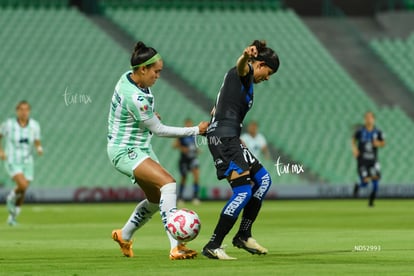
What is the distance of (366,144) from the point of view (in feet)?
87.6

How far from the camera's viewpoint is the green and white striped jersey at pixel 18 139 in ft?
67.6

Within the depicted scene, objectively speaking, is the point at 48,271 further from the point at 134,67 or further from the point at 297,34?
the point at 297,34

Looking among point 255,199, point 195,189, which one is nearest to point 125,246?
point 255,199

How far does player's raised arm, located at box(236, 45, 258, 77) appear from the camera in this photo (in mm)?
10250

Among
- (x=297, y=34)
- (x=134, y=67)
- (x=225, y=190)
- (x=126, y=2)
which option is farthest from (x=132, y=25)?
(x=134, y=67)

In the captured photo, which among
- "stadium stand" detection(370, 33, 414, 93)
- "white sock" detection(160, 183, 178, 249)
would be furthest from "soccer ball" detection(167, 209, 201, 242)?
"stadium stand" detection(370, 33, 414, 93)

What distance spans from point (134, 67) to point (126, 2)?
26.0 metres

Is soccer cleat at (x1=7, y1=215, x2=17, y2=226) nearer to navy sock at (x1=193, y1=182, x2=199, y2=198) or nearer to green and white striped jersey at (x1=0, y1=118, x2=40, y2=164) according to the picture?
green and white striped jersey at (x1=0, y1=118, x2=40, y2=164)

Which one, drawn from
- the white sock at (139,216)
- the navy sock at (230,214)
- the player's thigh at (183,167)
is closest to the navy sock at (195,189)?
the player's thigh at (183,167)

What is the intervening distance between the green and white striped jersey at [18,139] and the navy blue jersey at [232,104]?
33.1ft

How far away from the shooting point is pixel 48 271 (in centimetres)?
955

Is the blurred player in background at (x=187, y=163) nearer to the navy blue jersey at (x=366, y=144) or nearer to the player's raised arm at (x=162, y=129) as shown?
the navy blue jersey at (x=366, y=144)

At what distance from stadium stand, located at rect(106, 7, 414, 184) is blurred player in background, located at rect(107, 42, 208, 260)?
2101 centimetres

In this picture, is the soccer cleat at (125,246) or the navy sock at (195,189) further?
the navy sock at (195,189)
